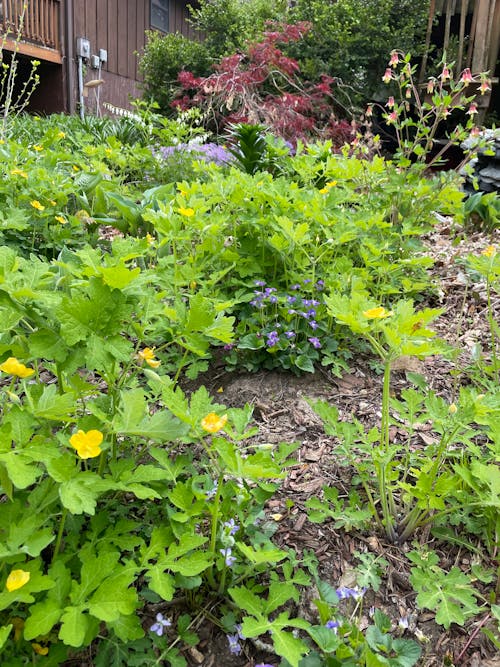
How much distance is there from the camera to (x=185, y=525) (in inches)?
44.4

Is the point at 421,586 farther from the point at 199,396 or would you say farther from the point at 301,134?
the point at 301,134

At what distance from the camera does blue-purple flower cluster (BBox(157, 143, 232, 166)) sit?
4.17m

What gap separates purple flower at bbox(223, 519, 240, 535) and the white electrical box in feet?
35.8

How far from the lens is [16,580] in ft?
2.82

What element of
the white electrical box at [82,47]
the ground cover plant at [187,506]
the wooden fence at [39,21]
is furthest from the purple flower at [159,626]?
the white electrical box at [82,47]

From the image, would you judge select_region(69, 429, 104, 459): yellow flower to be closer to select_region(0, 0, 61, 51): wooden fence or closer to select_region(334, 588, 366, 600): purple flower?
select_region(334, 588, 366, 600): purple flower

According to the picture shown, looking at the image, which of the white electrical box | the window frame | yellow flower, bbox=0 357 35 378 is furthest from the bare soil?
the window frame

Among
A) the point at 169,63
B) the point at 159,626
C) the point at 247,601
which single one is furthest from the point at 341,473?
the point at 169,63

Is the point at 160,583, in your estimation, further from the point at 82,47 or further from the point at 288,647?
the point at 82,47

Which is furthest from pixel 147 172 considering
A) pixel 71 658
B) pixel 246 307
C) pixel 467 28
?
pixel 467 28

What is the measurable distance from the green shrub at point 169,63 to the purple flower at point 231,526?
856 centimetres

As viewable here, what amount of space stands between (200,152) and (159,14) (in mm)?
10315

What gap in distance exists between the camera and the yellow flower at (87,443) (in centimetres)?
98

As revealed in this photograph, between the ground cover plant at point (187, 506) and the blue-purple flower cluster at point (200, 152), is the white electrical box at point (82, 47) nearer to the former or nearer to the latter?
the blue-purple flower cluster at point (200, 152)
